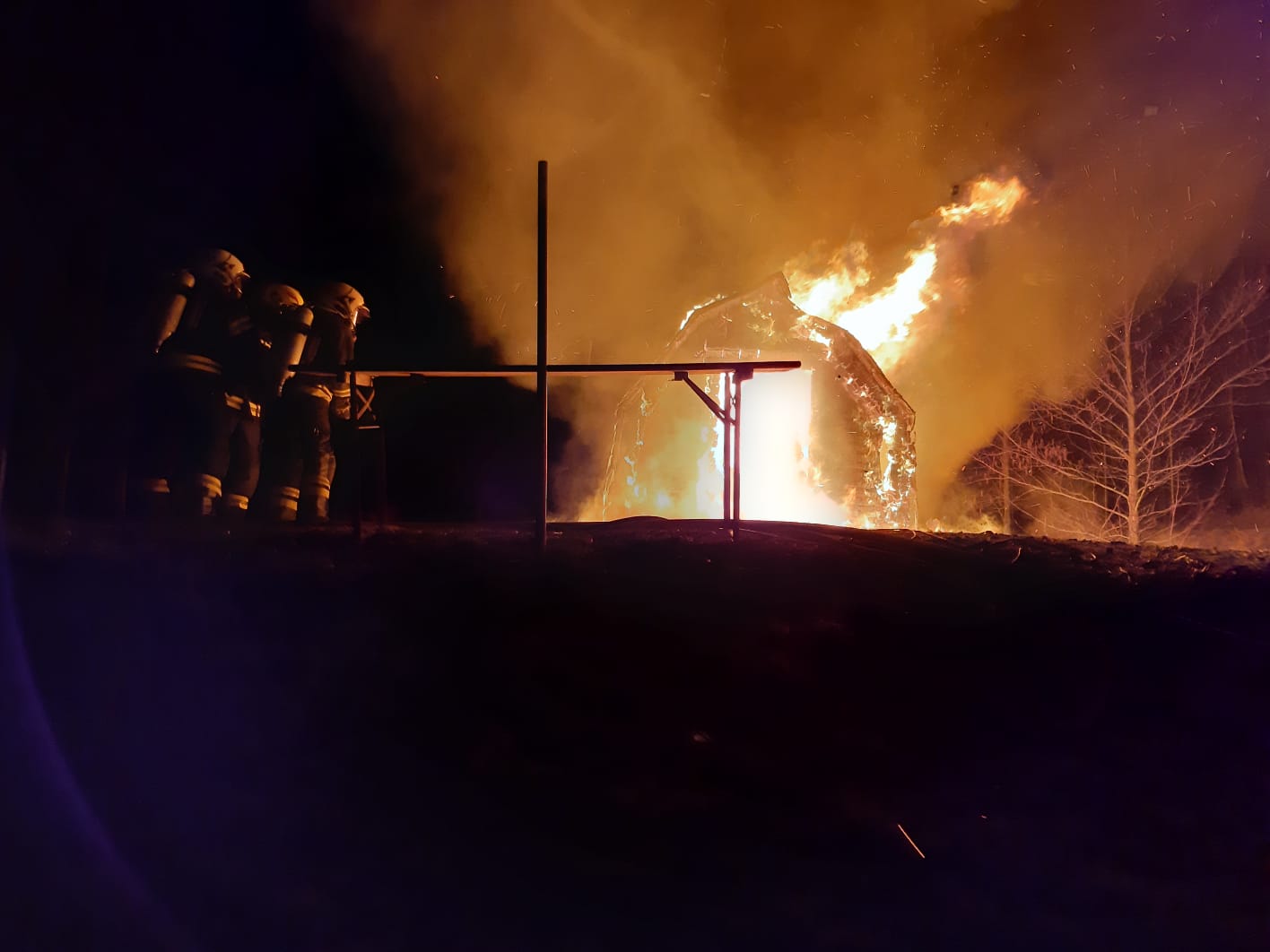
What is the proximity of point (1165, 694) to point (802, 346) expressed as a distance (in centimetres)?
1075

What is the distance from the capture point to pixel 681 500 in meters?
15.0

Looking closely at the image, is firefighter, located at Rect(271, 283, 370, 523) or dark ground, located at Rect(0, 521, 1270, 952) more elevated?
firefighter, located at Rect(271, 283, 370, 523)

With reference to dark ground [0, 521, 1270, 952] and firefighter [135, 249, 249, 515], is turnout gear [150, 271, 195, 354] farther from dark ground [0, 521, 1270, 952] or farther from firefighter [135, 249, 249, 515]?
dark ground [0, 521, 1270, 952]

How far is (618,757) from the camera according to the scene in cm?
423

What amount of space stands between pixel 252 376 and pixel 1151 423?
59.0ft

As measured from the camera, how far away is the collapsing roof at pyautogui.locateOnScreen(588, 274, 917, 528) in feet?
48.6

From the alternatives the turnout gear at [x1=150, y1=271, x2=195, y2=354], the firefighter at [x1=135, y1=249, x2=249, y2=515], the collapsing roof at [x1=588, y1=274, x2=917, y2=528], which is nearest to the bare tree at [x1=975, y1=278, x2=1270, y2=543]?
the collapsing roof at [x1=588, y1=274, x2=917, y2=528]

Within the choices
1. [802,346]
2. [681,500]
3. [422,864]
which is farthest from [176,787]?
[802,346]

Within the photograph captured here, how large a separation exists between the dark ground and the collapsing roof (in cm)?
788

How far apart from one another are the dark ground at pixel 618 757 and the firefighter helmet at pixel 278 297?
5.01 metres

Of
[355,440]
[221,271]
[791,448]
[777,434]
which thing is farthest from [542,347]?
[791,448]

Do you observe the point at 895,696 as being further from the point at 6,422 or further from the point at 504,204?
the point at 504,204

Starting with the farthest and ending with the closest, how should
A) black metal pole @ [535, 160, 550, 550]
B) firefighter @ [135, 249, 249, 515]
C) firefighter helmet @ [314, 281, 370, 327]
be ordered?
firefighter helmet @ [314, 281, 370, 327]
firefighter @ [135, 249, 249, 515]
black metal pole @ [535, 160, 550, 550]

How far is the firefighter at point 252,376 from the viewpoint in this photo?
32.6ft
